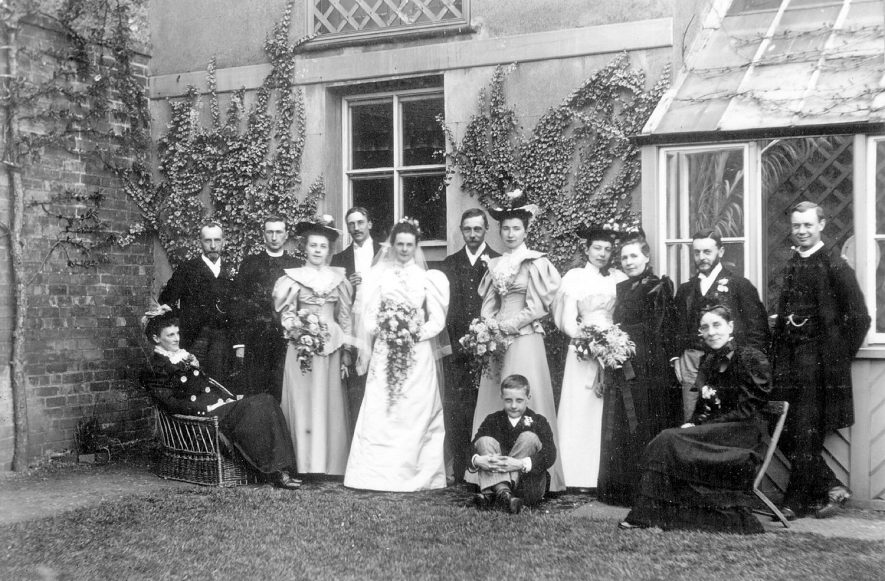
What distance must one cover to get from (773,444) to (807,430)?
20.9 inches

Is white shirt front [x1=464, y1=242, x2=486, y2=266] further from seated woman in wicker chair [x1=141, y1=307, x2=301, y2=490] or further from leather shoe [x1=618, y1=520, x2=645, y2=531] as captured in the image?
leather shoe [x1=618, y1=520, x2=645, y2=531]

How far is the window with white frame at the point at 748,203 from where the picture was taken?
616 centimetres

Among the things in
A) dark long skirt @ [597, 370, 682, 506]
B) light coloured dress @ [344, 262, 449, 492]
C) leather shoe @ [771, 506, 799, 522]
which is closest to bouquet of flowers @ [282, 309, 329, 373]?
light coloured dress @ [344, 262, 449, 492]

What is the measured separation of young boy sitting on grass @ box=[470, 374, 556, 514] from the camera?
20.0 ft

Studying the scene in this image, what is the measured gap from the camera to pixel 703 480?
5.57 m

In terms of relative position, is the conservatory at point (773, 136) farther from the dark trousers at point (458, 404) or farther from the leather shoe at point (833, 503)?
the dark trousers at point (458, 404)

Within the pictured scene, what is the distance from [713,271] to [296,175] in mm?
4012

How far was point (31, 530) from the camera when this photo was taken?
18.9 ft

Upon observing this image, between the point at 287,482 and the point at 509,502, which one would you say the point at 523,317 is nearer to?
the point at 509,502

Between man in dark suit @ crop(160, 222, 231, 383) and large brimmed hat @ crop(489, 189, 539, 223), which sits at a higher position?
large brimmed hat @ crop(489, 189, 539, 223)

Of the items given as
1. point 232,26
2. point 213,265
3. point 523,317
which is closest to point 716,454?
point 523,317

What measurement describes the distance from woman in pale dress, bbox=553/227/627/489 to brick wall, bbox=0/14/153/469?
4213 mm

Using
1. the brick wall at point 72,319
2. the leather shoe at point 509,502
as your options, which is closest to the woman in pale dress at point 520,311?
the leather shoe at point 509,502

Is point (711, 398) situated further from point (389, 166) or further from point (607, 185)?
point (389, 166)
